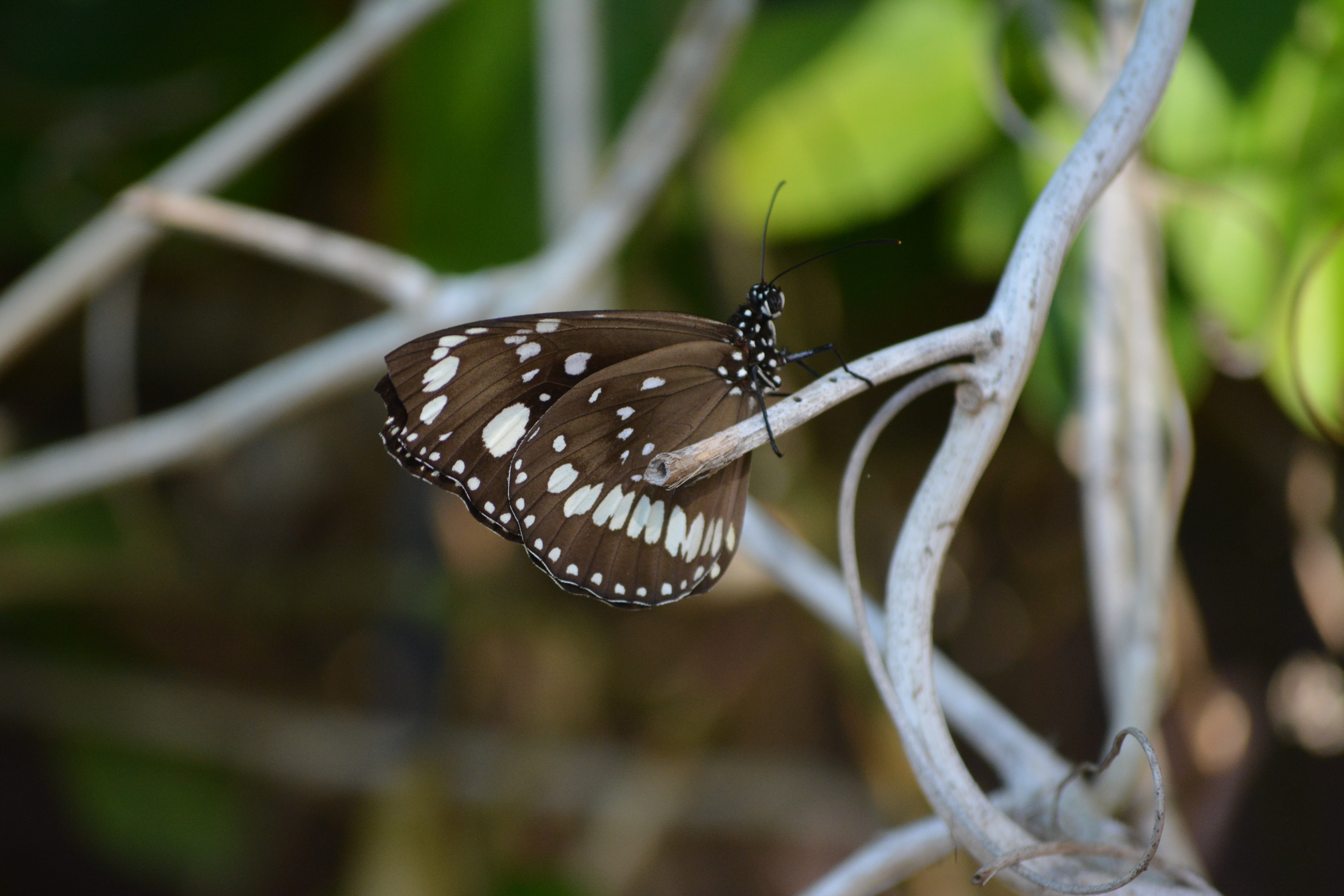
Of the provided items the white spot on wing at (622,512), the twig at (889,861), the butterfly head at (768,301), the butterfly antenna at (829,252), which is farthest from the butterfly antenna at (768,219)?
the twig at (889,861)

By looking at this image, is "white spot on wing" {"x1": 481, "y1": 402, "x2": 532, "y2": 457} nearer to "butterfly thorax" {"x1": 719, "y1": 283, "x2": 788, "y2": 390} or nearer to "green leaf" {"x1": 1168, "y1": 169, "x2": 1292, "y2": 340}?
"butterfly thorax" {"x1": 719, "y1": 283, "x2": 788, "y2": 390}

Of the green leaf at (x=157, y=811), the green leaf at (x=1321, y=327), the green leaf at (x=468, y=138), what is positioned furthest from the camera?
the green leaf at (x=157, y=811)

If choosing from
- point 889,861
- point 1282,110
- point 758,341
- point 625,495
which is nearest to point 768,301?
point 758,341

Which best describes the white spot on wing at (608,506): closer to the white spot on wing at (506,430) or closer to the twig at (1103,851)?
the white spot on wing at (506,430)

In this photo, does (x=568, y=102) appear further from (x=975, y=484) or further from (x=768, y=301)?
(x=975, y=484)

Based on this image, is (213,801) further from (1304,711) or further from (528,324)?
(1304,711)

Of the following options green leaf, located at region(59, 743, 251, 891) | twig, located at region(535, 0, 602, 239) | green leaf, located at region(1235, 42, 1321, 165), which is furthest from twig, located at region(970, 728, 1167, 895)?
green leaf, located at region(59, 743, 251, 891)
